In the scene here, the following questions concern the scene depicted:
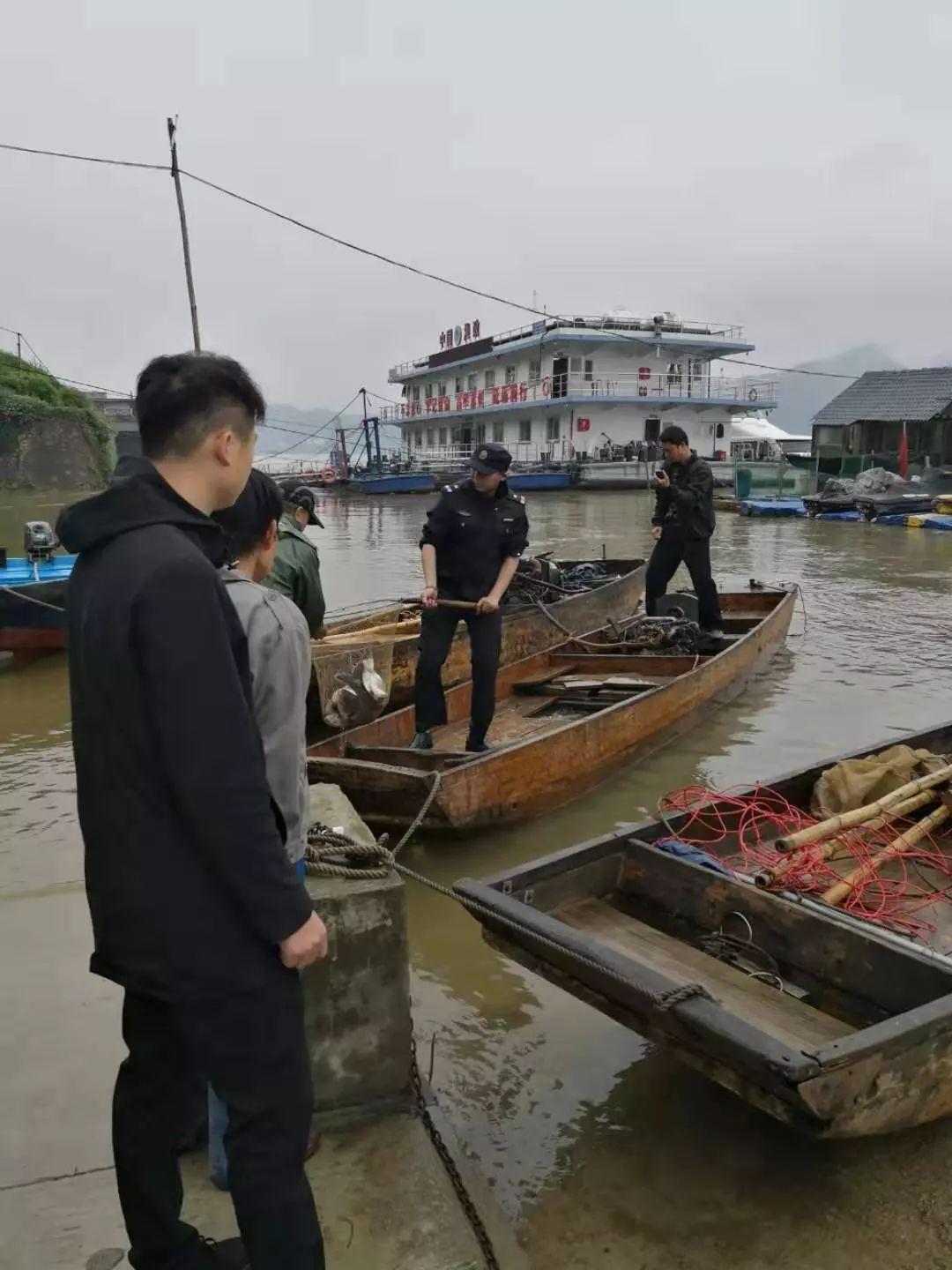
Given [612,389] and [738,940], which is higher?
[612,389]

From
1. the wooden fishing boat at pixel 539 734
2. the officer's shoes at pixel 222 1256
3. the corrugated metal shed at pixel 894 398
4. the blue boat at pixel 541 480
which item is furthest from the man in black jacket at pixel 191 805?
the corrugated metal shed at pixel 894 398

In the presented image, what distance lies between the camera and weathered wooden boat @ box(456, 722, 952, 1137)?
2.63m

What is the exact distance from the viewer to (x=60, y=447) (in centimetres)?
4066

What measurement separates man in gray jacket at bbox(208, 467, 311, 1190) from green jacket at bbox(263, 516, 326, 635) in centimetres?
250

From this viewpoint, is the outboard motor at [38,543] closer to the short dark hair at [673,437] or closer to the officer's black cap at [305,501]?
the officer's black cap at [305,501]

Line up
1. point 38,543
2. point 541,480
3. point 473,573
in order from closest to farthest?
point 473,573 < point 38,543 < point 541,480

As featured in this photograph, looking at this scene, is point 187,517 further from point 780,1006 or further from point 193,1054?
point 780,1006

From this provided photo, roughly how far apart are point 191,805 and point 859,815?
12.2ft

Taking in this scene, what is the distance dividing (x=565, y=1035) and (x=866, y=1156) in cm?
122

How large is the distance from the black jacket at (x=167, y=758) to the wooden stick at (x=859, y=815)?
310 cm

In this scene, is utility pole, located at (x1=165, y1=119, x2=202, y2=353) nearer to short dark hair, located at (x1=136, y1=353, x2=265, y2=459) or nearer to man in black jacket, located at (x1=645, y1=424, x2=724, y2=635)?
man in black jacket, located at (x1=645, y1=424, x2=724, y2=635)

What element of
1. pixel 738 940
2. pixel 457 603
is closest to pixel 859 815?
pixel 738 940

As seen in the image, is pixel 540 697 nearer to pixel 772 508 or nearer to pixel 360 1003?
pixel 360 1003

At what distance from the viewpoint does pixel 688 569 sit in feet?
30.0
